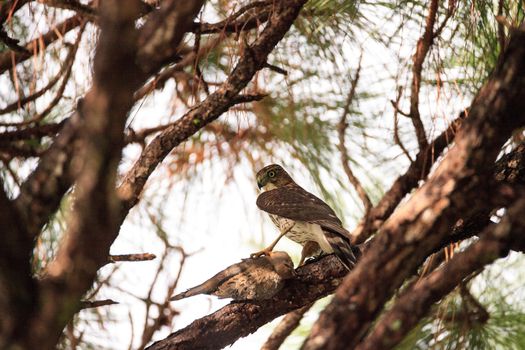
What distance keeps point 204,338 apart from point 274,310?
0.29 metres

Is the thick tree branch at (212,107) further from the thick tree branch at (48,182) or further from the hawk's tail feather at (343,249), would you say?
the thick tree branch at (48,182)

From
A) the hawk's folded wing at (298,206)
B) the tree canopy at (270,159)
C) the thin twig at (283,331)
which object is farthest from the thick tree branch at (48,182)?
the thin twig at (283,331)

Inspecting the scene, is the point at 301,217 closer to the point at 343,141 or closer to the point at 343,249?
the point at 343,249

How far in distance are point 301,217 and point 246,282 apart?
28.6 inches

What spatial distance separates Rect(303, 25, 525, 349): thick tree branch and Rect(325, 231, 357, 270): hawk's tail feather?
115cm

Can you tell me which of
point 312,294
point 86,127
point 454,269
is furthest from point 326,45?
point 86,127

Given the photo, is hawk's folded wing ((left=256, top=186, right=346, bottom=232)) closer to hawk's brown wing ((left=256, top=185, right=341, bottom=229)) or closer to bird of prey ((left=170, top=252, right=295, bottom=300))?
hawk's brown wing ((left=256, top=185, right=341, bottom=229))

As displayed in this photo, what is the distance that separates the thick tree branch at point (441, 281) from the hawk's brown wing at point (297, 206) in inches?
61.5

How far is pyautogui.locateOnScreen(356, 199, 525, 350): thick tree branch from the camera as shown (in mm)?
1348

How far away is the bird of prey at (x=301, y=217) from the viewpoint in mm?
2879

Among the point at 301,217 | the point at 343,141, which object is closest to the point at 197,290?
the point at 301,217

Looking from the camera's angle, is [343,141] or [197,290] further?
[343,141]

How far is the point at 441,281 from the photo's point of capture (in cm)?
141

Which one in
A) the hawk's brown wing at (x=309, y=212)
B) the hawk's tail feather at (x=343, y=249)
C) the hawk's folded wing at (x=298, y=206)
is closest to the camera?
the hawk's tail feather at (x=343, y=249)
